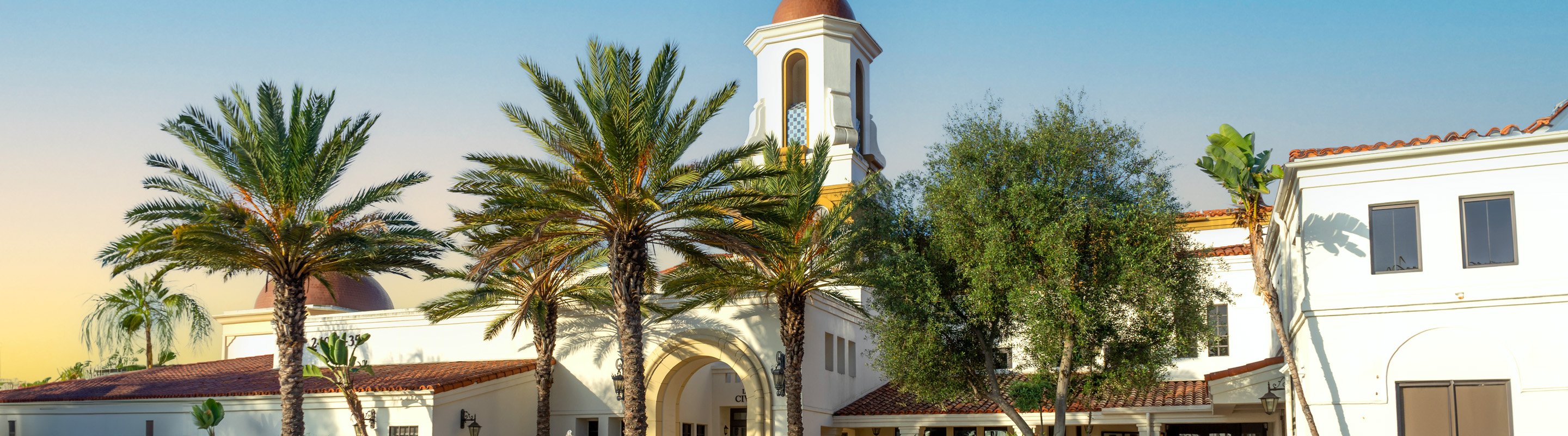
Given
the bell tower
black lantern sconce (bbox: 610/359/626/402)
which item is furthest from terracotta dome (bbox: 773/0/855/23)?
black lantern sconce (bbox: 610/359/626/402)

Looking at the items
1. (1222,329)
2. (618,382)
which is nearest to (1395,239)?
(1222,329)

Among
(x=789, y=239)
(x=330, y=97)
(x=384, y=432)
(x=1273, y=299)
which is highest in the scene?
(x=330, y=97)

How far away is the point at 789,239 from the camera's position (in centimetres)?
2233

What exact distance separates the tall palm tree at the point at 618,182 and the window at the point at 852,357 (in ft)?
33.8

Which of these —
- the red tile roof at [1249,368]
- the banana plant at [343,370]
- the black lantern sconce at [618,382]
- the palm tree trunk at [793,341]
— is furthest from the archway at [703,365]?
the red tile roof at [1249,368]

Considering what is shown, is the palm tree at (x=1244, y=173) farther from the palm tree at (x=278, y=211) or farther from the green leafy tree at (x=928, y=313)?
the palm tree at (x=278, y=211)

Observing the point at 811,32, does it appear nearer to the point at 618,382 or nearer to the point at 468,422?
the point at 618,382

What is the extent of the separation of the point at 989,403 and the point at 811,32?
1165 centimetres

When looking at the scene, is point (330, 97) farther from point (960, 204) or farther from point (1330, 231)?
point (1330, 231)

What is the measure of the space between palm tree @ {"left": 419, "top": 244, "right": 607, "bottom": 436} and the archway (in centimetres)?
195

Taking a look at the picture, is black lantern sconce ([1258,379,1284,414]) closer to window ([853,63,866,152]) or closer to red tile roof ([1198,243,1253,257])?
red tile roof ([1198,243,1253,257])

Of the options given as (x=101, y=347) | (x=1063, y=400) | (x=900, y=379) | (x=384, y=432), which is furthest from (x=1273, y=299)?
(x=101, y=347)

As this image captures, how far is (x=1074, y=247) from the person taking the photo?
18938mm

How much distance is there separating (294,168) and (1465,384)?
58.6 feet
